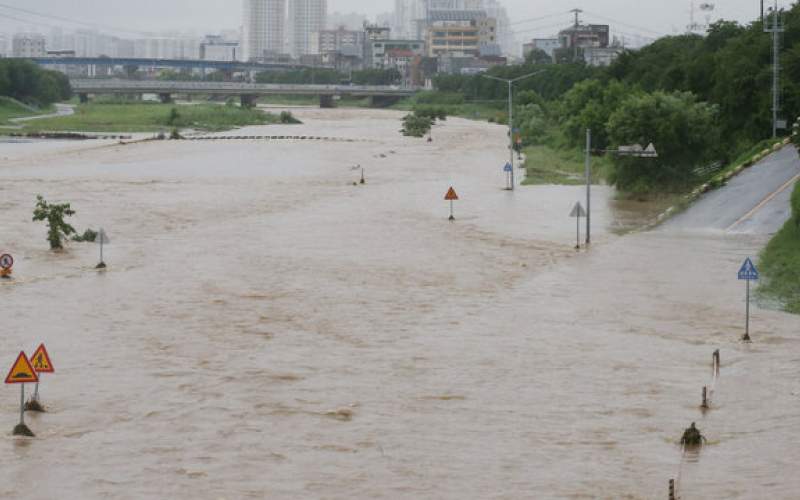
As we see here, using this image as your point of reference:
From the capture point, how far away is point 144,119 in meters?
150

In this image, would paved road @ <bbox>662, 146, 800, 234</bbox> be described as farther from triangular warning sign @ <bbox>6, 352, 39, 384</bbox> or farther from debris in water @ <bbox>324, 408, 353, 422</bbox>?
triangular warning sign @ <bbox>6, 352, 39, 384</bbox>

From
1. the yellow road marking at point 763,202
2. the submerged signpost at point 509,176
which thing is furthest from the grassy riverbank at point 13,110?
the yellow road marking at point 763,202

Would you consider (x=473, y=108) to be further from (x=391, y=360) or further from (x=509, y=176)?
(x=391, y=360)

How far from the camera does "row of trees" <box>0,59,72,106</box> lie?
155m

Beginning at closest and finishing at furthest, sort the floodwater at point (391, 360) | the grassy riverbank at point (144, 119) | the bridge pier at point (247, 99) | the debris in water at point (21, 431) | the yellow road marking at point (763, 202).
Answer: the floodwater at point (391, 360)
the debris in water at point (21, 431)
the yellow road marking at point (763, 202)
the grassy riverbank at point (144, 119)
the bridge pier at point (247, 99)

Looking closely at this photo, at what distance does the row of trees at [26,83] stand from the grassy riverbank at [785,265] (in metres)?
124

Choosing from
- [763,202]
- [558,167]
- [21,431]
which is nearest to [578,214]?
[763,202]

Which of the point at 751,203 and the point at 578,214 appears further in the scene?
the point at 751,203

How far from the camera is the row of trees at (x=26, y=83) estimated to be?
509ft

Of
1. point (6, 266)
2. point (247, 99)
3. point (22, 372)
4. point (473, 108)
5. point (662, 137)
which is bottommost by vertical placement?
point (6, 266)

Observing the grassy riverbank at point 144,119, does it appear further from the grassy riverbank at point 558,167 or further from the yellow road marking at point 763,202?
the yellow road marking at point 763,202

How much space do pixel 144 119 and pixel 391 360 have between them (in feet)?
411

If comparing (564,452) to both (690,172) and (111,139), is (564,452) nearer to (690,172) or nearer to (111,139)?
(690,172)

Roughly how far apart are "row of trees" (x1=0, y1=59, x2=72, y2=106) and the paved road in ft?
364
